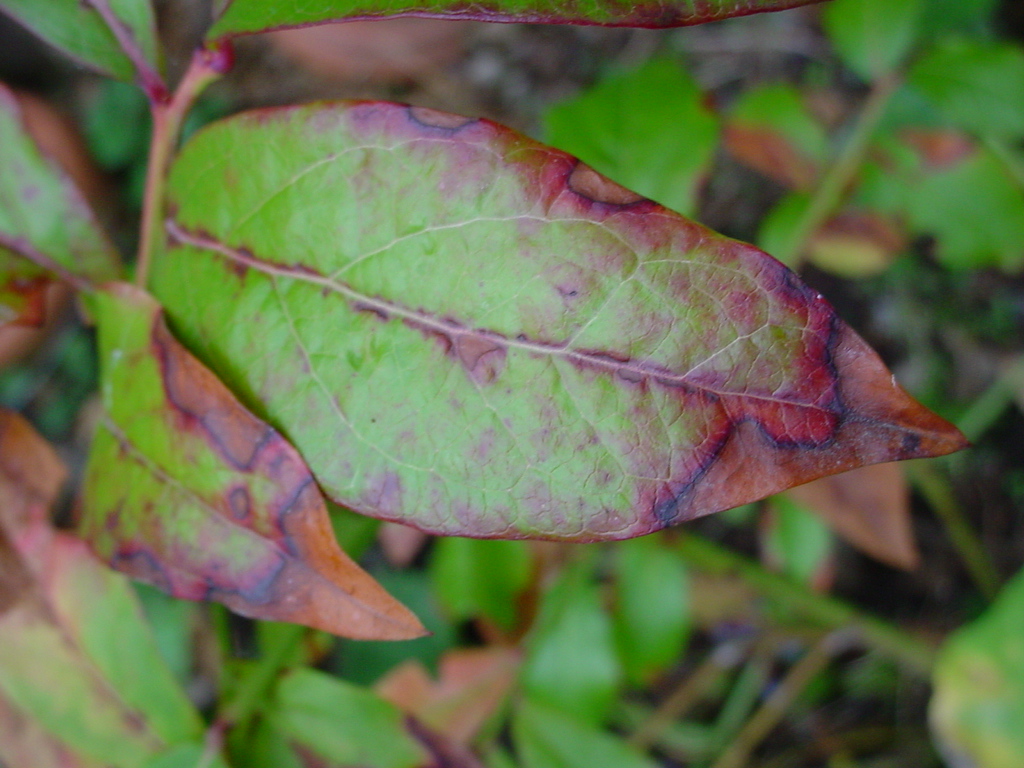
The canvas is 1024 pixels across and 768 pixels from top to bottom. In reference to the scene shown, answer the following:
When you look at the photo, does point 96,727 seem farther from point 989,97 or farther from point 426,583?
point 989,97

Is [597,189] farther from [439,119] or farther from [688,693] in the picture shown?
[688,693]

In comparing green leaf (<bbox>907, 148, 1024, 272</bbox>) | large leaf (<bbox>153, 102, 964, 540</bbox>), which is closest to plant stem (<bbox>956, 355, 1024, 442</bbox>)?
green leaf (<bbox>907, 148, 1024, 272</bbox>)

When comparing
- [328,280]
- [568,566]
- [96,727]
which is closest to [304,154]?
[328,280]

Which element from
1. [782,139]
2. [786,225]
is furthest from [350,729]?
[782,139]

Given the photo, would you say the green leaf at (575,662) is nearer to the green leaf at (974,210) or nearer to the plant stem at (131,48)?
the green leaf at (974,210)

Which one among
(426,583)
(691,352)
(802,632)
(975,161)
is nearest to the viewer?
(691,352)

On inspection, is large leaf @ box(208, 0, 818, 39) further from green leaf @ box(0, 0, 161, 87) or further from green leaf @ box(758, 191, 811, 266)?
green leaf @ box(758, 191, 811, 266)
